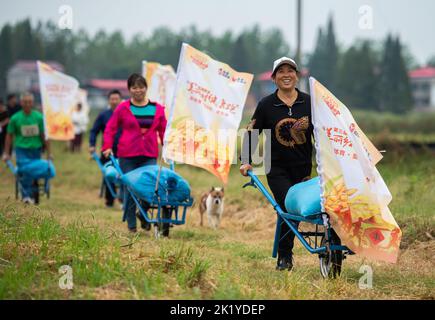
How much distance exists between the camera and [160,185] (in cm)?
1014

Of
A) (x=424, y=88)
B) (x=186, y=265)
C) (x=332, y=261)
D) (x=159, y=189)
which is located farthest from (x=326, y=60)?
(x=186, y=265)

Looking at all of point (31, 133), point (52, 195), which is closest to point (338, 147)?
point (31, 133)

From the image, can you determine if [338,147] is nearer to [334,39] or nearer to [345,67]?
[345,67]

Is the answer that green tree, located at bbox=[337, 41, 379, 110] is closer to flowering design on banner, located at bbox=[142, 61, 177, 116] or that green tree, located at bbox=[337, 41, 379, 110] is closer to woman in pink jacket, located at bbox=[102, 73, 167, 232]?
flowering design on banner, located at bbox=[142, 61, 177, 116]

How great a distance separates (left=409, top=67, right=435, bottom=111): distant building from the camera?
10812cm

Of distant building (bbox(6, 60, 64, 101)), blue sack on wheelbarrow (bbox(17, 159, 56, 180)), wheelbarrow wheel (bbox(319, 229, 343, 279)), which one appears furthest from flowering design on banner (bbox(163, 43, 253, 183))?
distant building (bbox(6, 60, 64, 101))

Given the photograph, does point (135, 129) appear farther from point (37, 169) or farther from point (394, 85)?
point (394, 85)

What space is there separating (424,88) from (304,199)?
10860cm

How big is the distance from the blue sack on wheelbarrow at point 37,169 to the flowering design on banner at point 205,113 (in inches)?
204

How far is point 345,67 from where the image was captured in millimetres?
81688

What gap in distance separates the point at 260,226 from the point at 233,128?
291 cm

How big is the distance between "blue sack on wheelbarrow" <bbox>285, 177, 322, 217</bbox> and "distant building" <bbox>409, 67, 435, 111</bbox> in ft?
337

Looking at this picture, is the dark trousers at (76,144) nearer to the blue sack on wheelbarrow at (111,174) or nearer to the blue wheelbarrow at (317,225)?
the blue sack on wheelbarrow at (111,174)
